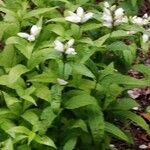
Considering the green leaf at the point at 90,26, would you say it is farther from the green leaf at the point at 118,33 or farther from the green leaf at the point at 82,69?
the green leaf at the point at 82,69

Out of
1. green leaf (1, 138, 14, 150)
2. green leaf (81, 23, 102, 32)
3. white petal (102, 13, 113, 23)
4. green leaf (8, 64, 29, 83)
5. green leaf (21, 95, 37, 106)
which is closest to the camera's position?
green leaf (1, 138, 14, 150)

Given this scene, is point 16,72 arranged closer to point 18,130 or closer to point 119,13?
point 18,130

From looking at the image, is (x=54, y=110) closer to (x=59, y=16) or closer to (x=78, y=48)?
(x=78, y=48)

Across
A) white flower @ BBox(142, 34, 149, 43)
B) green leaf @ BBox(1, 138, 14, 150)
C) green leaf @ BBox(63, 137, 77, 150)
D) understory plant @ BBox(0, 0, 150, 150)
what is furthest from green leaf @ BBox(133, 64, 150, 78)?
green leaf @ BBox(1, 138, 14, 150)

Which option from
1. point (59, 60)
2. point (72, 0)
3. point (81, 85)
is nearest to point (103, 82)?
point (81, 85)

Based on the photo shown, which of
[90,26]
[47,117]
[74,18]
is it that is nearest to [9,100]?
[47,117]

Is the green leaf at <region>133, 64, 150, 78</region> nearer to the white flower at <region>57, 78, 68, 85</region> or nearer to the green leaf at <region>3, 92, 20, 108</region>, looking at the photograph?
the white flower at <region>57, 78, 68, 85</region>
